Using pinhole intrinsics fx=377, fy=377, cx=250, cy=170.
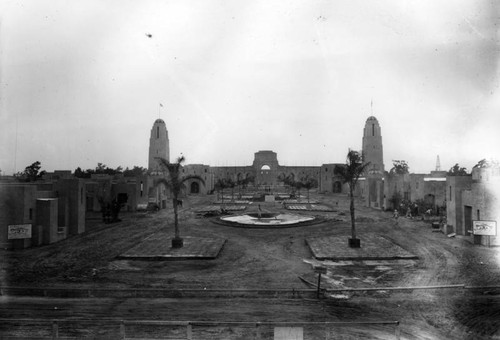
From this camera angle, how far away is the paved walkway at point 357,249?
56.6 ft

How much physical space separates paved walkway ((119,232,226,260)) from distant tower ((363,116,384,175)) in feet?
196

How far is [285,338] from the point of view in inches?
289

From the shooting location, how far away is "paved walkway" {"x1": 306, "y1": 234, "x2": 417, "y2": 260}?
1727cm

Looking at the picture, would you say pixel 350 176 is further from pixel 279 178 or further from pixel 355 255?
pixel 279 178

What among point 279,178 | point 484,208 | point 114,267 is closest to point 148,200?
point 114,267

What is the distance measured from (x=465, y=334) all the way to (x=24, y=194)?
20762 millimetres

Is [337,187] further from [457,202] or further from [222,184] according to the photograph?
[457,202]

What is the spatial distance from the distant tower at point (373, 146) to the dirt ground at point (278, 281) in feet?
174

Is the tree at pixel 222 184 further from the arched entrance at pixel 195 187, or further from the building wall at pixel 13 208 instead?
the building wall at pixel 13 208

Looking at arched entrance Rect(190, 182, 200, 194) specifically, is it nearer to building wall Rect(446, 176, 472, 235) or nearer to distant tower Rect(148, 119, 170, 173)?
distant tower Rect(148, 119, 170, 173)

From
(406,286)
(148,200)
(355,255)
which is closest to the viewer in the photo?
(406,286)

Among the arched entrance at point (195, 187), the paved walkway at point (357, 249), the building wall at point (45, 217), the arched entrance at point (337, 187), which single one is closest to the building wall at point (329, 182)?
the arched entrance at point (337, 187)

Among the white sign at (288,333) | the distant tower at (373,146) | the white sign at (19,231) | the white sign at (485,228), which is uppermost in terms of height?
the distant tower at (373,146)

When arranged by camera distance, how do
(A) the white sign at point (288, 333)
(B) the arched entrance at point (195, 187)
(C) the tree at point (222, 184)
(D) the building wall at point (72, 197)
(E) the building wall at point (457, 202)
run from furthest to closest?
(B) the arched entrance at point (195, 187) < (C) the tree at point (222, 184) < (D) the building wall at point (72, 197) < (E) the building wall at point (457, 202) < (A) the white sign at point (288, 333)
